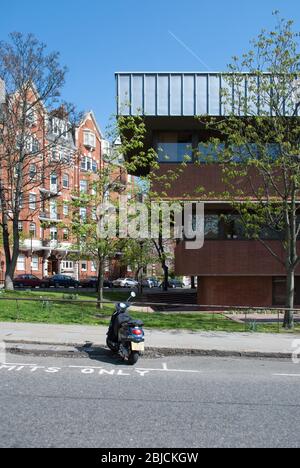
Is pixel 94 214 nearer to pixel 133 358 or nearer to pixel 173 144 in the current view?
pixel 173 144

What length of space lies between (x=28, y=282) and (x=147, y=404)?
4913cm

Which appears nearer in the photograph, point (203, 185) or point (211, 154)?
point (211, 154)

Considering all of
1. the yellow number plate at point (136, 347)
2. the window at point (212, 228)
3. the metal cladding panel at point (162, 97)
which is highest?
the metal cladding panel at point (162, 97)

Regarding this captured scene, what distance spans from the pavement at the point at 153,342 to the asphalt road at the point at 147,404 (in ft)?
2.91

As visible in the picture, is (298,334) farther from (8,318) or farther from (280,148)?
(8,318)

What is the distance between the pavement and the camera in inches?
429

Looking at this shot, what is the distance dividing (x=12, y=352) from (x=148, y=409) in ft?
16.6

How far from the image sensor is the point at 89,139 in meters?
74.3

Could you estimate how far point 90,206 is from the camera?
19.6 meters

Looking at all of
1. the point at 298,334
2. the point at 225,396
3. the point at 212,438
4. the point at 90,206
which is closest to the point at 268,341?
the point at 298,334

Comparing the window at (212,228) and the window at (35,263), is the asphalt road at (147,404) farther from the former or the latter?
the window at (35,263)

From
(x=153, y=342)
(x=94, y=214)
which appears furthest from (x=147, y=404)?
(x=94, y=214)

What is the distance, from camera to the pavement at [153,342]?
35.7 feet

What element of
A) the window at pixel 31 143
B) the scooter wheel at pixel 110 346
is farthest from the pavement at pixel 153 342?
the window at pixel 31 143
